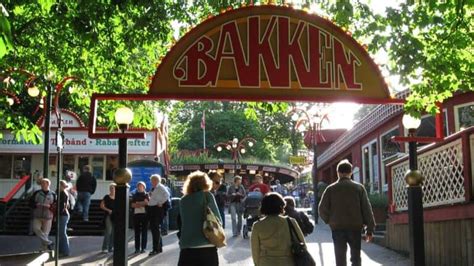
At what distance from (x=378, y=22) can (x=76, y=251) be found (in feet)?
29.9

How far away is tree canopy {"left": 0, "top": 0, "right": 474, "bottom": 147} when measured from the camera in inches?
315

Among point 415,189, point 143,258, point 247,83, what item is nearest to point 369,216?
point 415,189

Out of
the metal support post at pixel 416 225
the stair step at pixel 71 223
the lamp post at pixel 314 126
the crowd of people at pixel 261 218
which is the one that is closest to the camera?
the crowd of people at pixel 261 218

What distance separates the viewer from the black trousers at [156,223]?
509 inches

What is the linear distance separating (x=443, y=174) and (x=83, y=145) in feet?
59.0

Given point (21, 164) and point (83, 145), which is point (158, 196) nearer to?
point (83, 145)

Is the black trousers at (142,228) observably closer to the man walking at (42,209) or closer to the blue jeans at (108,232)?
the blue jeans at (108,232)

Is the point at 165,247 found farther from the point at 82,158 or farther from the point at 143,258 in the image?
the point at 82,158

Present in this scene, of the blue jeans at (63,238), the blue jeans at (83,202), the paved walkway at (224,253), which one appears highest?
the blue jeans at (83,202)

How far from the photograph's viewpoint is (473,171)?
371 inches

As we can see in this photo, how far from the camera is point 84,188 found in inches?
730

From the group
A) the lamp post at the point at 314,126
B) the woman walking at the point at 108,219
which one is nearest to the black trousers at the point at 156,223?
the woman walking at the point at 108,219

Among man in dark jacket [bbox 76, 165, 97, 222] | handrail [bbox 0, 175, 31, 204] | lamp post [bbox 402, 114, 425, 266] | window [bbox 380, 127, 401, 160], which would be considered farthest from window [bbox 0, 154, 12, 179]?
lamp post [bbox 402, 114, 425, 266]

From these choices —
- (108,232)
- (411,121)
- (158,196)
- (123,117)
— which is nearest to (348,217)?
(411,121)
